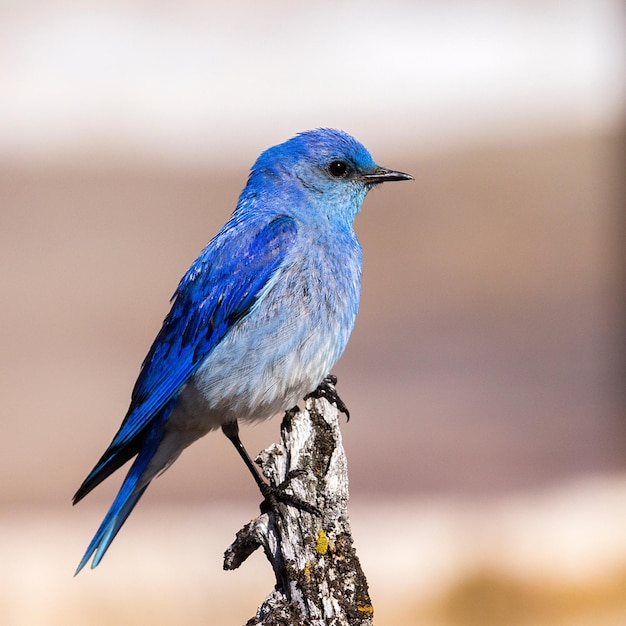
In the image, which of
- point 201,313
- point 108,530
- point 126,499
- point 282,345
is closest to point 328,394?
point 282,345

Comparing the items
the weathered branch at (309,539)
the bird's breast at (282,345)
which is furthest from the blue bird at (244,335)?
the weathered branch at (309,539)

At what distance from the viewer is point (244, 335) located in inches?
152

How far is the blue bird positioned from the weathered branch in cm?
22

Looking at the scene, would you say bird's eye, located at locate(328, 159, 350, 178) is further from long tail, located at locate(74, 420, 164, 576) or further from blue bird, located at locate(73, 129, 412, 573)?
long tail, located at locate(74, 420, 164, 576)

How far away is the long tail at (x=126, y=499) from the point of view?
3.88 meters

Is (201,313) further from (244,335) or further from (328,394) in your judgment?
(328,394)

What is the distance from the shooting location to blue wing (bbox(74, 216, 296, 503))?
391cm

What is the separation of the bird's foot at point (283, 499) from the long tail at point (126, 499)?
2.25 feet

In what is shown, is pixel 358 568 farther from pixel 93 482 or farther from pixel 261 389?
pixel 93 482

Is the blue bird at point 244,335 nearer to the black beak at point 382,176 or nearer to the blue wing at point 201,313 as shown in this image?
the blue wing at point 201,313

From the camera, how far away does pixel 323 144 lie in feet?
14.1

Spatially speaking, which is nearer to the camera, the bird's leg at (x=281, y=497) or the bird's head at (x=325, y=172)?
the bird's leg at (x=281, y=497)

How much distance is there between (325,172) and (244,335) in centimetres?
91

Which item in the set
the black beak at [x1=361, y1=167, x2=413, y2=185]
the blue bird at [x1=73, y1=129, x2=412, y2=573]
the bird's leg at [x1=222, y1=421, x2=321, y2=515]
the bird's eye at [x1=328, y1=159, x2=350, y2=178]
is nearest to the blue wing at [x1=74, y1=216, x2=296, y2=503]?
the blue bird at [x1=73, y1=129, x2=412, y2=573]
